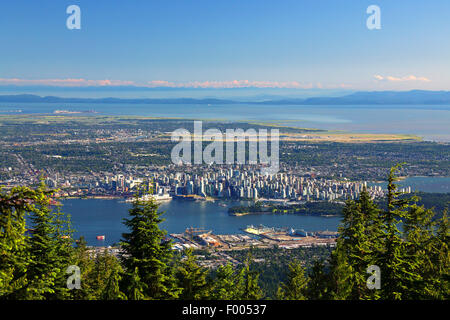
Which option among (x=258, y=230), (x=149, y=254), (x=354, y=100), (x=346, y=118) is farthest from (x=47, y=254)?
(x=354, y=100)

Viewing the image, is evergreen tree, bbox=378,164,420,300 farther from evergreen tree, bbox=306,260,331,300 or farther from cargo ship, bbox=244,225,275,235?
cargo ship, bbox=244,225,275,235

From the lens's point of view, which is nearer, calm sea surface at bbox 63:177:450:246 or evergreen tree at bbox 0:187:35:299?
evergreen tree at bbox 0:187:35:299

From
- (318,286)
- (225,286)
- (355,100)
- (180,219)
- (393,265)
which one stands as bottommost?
(180,219)

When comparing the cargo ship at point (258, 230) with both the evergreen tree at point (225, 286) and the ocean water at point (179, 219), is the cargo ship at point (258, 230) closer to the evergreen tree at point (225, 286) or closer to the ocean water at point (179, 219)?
the ocean water at point (179, 219)

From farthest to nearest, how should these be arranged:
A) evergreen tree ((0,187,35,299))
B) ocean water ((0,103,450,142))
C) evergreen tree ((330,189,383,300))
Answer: ocean water ((0,103,450,142)) < evergreen tree ((330,189,383,300)) < evergreen tree ((0,187,35,299))

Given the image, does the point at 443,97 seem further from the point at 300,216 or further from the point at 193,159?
the point at 300,216

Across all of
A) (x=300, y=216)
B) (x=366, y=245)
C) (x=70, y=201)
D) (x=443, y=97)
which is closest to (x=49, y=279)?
(x=366, y=245)

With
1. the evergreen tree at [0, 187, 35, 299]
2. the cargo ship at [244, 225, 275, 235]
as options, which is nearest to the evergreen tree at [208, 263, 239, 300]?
the evergreen tree at [0, 187, 35, 299]

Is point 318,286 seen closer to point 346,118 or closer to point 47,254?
point 47,254
